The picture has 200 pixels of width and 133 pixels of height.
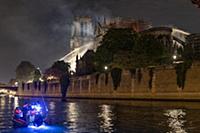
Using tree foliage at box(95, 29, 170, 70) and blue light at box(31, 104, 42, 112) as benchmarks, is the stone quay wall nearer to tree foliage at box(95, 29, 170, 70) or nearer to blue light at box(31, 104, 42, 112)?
tree foliage at box(95, 29, 170, 70)

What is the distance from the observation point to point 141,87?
94.4m

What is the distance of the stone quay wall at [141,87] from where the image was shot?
269 ft

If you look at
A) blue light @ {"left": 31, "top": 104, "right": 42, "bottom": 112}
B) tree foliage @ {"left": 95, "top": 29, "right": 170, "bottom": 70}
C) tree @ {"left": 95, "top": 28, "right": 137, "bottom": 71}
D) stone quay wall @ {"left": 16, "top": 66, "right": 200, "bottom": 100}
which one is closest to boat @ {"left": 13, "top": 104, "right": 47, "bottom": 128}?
blue light @ {"left": 31, "top": 104, "right": 42, "bottom": 112}

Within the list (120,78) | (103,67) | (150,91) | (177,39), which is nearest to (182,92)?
(150,91)

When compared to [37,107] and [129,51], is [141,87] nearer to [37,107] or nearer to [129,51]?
[129,51]

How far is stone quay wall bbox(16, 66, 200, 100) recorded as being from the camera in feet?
269

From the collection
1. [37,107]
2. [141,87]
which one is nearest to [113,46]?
[141,87]

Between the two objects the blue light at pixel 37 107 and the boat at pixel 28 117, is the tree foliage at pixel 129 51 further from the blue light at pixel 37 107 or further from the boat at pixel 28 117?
the boat at pixel 28 117

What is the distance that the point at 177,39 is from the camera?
180 metres

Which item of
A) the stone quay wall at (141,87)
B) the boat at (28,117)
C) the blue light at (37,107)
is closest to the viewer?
the boat at (28,117)

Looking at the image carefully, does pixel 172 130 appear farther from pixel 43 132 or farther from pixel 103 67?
pixel 103 67

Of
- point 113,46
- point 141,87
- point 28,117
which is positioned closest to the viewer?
point 28,117

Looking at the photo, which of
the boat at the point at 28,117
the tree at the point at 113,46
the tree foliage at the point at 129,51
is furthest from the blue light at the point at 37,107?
the tree at the point at 113,46

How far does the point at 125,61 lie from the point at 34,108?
67032mm
